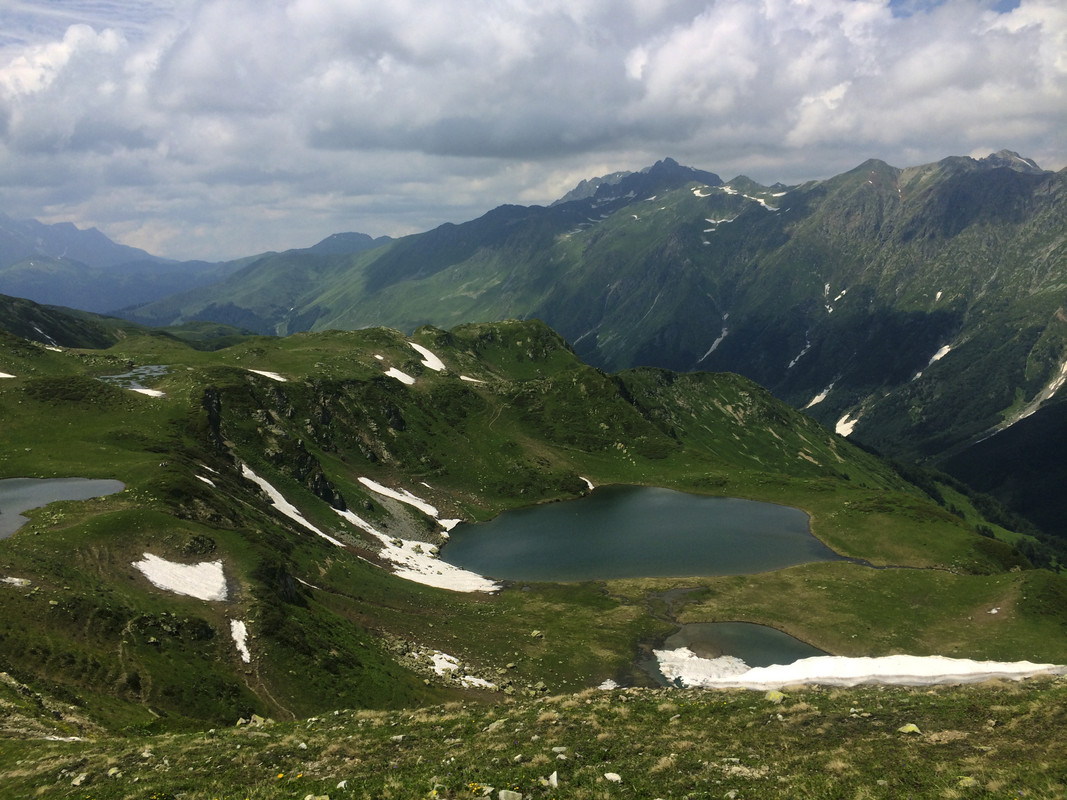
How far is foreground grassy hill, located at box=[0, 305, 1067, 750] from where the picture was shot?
42.5 meters

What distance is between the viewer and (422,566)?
336 ft

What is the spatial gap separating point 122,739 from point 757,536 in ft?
371

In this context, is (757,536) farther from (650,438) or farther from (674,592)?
(650,438)

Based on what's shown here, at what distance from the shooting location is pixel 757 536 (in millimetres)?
123188

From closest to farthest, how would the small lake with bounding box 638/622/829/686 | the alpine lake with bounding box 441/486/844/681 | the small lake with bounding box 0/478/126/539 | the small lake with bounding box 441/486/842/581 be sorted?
the small lake with bounding box 0/478/126/539
the small lake with bounding box 638/622/829/686
the alpine lake with bounding box 441/486/844/681
the small lake with bounding box 441/486/842/581

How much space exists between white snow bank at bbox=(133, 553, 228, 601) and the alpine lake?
5044 centimetres

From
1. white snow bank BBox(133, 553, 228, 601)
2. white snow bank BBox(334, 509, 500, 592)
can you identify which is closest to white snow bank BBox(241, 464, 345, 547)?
white snow bank BBox(334, 509, 500, 592)

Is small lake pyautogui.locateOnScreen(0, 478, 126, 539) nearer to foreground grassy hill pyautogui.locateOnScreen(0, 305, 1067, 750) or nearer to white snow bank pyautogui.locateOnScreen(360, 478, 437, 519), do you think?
foreground grassy hill pyautogui.locateOnScreen(0, 305, 1067, 750)

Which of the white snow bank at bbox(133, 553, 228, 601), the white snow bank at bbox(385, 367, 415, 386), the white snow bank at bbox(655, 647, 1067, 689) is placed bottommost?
the white snow bank at bbox(655, 647, 1067, 689)

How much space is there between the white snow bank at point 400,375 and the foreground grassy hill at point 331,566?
21.8ft

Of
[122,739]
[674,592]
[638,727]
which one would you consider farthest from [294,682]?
[674,592]

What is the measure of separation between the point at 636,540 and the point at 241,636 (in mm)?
82203

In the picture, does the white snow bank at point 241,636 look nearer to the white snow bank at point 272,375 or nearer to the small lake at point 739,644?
the small lake at point 739,644

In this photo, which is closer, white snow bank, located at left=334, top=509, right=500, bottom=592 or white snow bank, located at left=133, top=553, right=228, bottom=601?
white snow bank, located at left=133, top=553, right=228, bottom=601
